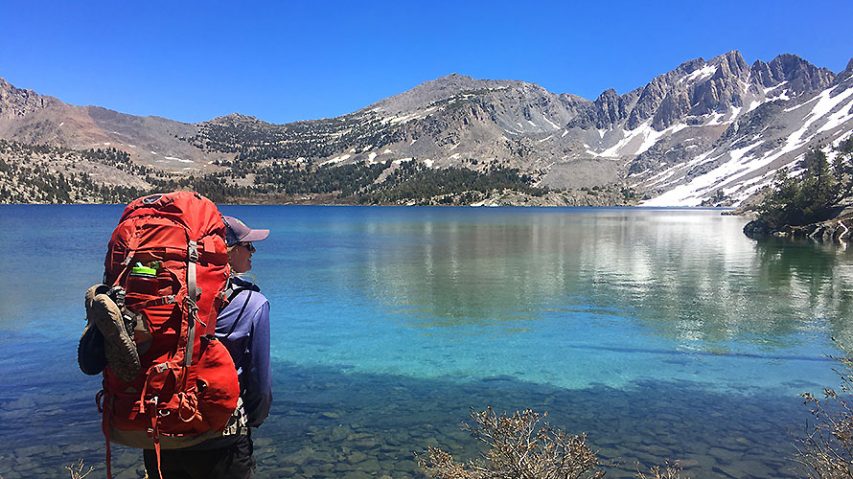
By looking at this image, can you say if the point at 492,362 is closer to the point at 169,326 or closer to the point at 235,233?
the point at 235,233

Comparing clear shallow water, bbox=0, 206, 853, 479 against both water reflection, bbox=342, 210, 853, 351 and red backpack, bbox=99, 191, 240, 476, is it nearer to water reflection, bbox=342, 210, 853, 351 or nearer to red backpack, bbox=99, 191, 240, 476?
water reflection, bbox=342, 210, 853, 351

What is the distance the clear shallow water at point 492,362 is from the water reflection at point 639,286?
217 millimetres

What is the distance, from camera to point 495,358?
17.9 m

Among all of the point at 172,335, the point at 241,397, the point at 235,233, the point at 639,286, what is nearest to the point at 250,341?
the point at 241,397

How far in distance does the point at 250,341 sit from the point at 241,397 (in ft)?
1.84

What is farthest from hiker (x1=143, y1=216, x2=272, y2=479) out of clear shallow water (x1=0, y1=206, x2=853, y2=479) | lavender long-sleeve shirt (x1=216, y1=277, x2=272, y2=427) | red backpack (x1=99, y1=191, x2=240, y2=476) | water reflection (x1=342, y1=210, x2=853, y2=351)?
water reflection (x1=342, y1=210, x2=853, y2=351)

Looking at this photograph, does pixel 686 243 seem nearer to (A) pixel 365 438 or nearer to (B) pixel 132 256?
(A) pixel 365 438

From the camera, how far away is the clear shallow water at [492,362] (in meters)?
11.0

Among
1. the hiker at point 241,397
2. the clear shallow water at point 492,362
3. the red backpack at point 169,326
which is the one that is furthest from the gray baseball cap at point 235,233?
the clear shallow water at point 492,362

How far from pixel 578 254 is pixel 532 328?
33.2 metres

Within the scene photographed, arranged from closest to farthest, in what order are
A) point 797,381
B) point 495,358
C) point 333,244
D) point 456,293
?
point 797,381 < point 495,358 < point 456,293 < point 333,244

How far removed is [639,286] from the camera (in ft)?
112

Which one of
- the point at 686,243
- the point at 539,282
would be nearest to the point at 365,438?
the point at 539,282

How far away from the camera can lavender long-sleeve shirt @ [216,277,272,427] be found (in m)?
4.32
